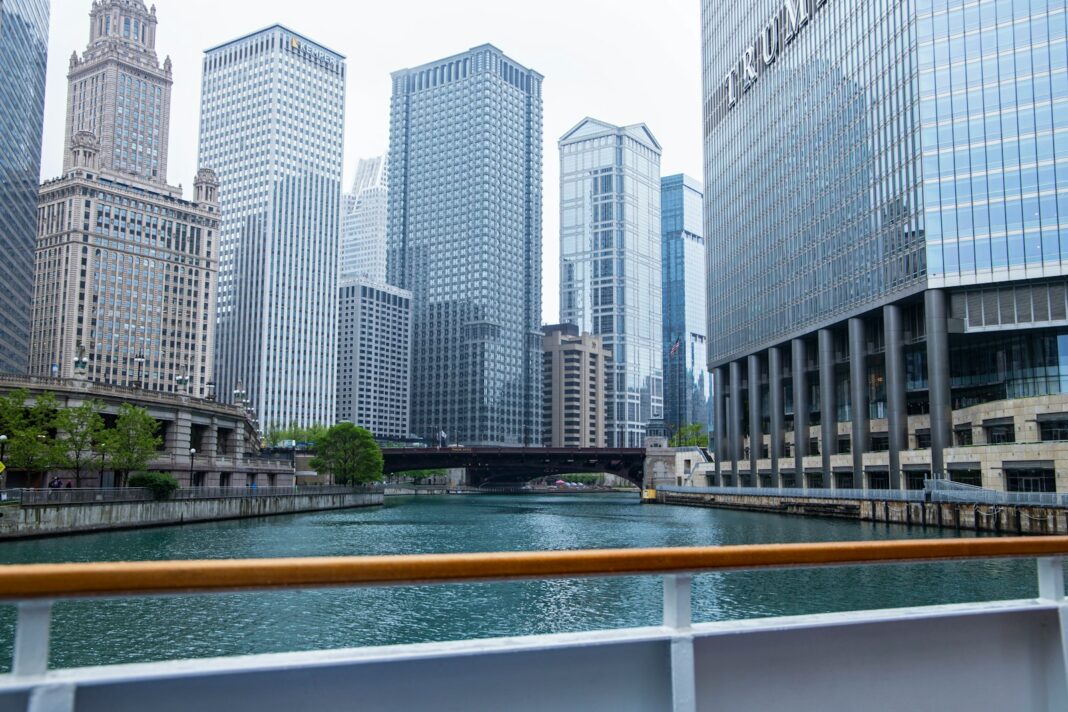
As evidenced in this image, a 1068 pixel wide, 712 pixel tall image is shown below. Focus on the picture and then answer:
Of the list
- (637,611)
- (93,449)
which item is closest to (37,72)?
(93,449)

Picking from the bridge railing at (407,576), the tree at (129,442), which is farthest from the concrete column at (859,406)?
the bridge railing at (407,576)

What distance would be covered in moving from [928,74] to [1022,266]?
779 inches

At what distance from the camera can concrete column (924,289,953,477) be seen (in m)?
81.3

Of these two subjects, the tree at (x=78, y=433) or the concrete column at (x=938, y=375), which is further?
the concrete column at (x=938, y=375)

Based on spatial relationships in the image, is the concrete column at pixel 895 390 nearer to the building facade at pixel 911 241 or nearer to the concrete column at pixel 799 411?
the building facade at pixel 911 241

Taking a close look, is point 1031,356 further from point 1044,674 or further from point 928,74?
point 1044,674

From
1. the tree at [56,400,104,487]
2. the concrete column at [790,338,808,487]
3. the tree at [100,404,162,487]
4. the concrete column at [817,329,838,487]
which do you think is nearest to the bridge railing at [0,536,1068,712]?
the tree at [56,400,104,487]

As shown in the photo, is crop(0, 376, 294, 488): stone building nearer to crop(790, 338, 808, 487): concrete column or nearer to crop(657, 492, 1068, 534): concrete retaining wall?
crop(657, 492, 1068, 534): concrete retaining wall

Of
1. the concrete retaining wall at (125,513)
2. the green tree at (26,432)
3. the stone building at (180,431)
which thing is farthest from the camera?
the stone building at (180,431)

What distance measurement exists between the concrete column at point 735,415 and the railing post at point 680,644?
131090mm

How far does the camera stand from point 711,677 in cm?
520

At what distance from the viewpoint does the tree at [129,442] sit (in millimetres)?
72938

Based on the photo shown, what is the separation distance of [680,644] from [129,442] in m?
76.8

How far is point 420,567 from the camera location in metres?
4.26
